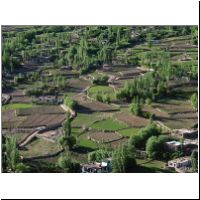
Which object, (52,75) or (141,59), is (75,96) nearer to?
(52,75)

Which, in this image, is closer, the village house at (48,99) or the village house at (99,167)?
the village house at (99,167)

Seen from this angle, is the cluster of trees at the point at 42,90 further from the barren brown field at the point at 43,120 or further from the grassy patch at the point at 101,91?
the grassy patch at the point at 101,91

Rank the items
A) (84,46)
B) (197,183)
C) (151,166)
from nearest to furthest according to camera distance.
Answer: (197,183), (151,166), (84,46)

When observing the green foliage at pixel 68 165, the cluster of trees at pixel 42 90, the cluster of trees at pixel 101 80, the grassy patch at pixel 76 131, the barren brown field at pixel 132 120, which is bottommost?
the green foliage at pixel 68 165

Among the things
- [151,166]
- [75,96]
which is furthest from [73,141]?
[151,166]

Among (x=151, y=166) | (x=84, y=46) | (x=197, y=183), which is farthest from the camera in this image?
(x=84, y=46)

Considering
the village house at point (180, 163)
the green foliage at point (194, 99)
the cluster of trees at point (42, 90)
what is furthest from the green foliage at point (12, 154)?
the green foliage at point (194, 99)
